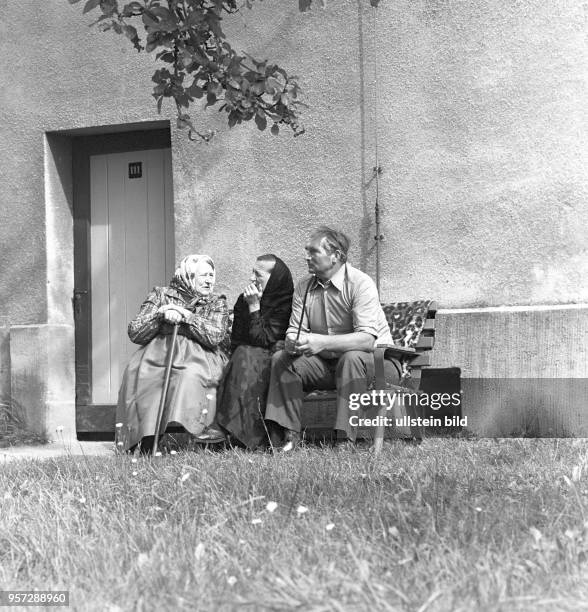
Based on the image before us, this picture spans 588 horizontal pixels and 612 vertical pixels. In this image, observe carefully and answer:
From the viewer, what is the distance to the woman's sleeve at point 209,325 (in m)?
6.86

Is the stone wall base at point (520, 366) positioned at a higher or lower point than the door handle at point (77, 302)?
lower

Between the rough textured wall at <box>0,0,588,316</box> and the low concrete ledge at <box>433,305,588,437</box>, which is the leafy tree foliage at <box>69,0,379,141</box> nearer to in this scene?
the rough textured wall at <box>0,0,588,316</box>

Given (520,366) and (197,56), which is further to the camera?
(520,366)

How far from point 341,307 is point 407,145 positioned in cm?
150

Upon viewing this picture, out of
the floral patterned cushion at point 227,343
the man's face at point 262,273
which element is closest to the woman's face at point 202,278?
the floral patterned cushion at point 227,343

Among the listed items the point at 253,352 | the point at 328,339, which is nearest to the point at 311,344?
the point at 328,339

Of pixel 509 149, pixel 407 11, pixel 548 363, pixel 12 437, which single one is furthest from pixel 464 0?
pixel 12 437

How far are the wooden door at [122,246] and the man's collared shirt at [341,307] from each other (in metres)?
2.09

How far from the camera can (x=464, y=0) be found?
726cm

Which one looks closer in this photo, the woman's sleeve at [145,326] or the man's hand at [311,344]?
the man's hand at [311,344]

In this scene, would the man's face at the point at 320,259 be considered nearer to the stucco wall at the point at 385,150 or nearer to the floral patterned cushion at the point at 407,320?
the floral patterned cushion at the point at 407,320

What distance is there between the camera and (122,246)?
857cm

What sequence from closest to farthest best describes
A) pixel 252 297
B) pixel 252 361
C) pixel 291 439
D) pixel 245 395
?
pixel 291 439, pixel 245 395, pixel 252 361, pixel 252 297

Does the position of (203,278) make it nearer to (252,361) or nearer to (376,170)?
(252,361)
